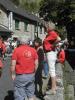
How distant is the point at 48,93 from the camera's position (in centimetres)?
1038

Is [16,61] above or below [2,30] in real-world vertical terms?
below

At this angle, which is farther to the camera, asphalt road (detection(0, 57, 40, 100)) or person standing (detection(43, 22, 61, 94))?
Answer: asphalt road (detection(0, 57, 40, 100))

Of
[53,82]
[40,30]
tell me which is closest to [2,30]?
[40,30]

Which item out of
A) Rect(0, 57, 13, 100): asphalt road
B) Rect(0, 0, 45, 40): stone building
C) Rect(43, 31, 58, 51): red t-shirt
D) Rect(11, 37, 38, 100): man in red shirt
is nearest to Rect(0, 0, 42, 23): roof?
Rect(0, 0, 45, 40): stone building

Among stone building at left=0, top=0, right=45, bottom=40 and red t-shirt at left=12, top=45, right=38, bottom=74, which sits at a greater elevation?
stone building at left=0, top=0, right=45, bottom=40

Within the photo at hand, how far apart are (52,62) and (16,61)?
1.29m

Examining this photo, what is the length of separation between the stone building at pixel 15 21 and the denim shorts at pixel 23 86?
117 feet

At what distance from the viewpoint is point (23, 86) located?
9.70 m

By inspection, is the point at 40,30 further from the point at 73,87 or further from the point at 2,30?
the point at 73,87

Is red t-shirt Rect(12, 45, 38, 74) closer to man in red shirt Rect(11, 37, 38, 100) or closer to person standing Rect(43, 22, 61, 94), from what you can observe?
man in red shirt Rect(11, 37, 38, 100)

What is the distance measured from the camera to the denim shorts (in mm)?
9680

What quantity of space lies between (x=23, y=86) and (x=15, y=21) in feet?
143

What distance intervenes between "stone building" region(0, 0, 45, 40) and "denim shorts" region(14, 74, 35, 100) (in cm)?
3572

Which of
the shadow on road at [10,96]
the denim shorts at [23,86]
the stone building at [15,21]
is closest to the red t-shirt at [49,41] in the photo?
the denim shorts at [23,86]
